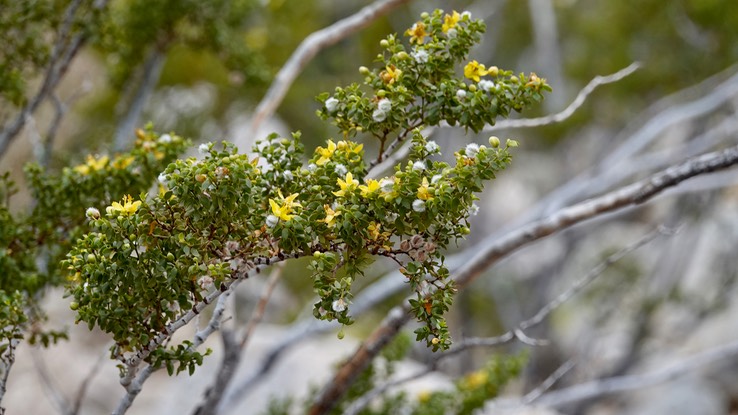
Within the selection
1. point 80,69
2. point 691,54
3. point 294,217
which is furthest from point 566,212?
point 80,69

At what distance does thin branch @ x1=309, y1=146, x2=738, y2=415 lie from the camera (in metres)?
3.12

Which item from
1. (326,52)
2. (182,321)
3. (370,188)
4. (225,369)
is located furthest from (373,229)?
(326,52)

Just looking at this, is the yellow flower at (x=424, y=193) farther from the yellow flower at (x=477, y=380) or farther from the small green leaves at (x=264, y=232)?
the yellow flower at (x=477, y=380)

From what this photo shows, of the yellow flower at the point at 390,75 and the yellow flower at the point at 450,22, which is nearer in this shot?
the yellow flower at the point at 390,75

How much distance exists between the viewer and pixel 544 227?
3463 mm

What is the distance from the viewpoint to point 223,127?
8.55 m

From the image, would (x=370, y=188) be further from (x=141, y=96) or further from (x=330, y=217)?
(x=141, y=96)

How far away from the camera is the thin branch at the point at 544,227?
3125 mm

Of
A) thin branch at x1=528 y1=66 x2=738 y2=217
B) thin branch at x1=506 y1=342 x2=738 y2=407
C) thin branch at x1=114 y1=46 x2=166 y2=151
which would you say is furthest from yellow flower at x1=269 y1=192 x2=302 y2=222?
thin branch at x1=528 y1=66 x2=738 y2=217

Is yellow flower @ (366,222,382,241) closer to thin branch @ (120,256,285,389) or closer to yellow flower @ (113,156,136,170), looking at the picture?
thin branch @ (120,256,285,389)

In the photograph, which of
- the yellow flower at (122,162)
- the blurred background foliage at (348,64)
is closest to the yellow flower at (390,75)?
the yellow flower at (122,162)

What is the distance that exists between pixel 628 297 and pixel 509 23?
4.44m

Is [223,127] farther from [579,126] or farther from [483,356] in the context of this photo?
[483,356]

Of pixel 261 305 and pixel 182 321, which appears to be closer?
pixel 182 321
